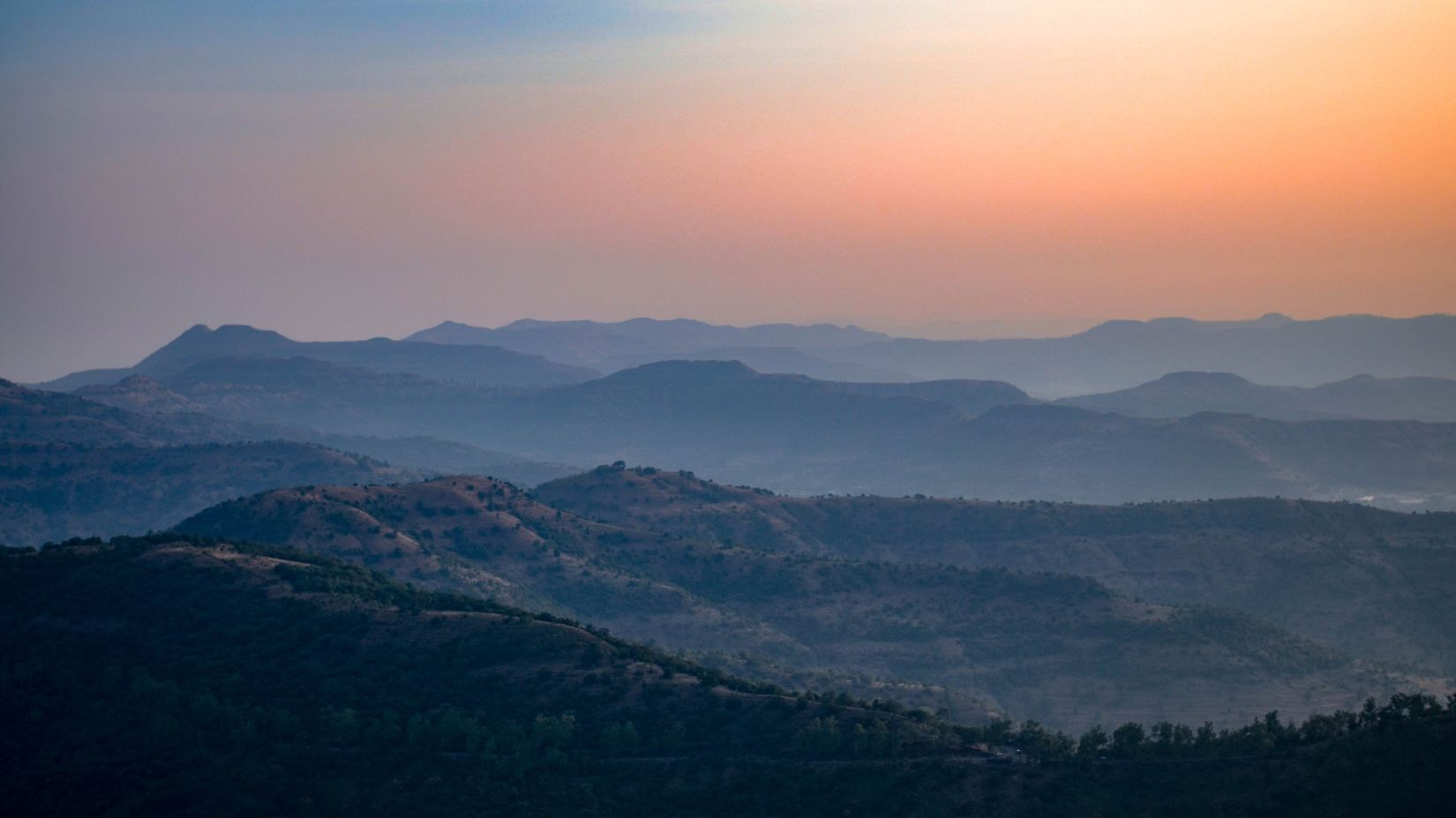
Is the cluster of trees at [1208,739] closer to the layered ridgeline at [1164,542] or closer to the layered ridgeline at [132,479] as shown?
the layered ridgeline at [1164,542]

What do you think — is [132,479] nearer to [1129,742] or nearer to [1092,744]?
[1092,744]

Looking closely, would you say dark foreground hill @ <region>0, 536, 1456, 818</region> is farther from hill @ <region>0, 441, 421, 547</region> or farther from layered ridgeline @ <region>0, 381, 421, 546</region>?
layered ridgeline @ <region>0, 381, 421, 546</region>

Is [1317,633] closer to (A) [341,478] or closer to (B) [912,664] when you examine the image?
(B) [912,664]

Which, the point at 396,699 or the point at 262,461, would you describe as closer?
the point at 396,699

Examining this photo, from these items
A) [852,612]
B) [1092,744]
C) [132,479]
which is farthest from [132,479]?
[1092,744]

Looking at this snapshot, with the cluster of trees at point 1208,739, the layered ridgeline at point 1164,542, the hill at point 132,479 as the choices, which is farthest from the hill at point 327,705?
the hill at point 132,479

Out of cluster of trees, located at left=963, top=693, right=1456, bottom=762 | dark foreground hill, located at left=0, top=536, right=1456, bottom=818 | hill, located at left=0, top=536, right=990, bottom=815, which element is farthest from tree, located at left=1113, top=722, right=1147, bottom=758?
hill, located at left=0, top=536, right=990, bottom=815

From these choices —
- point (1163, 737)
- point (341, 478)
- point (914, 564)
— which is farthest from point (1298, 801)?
point (341, 478)
